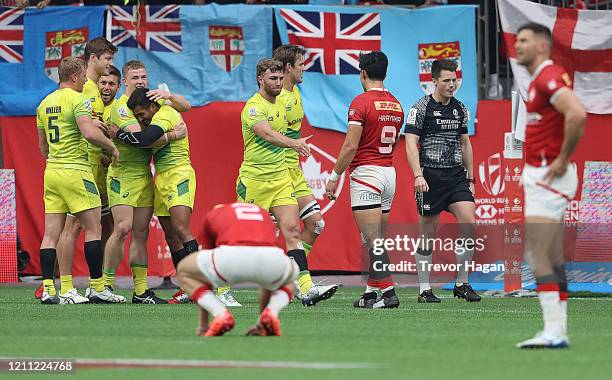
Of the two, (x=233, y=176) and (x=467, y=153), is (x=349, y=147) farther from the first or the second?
(x=233, y=176)

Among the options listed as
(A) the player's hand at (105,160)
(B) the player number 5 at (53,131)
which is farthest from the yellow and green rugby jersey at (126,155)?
(B) the player number 5 at (53,131)

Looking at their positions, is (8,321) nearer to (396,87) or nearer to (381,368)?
(381,368)

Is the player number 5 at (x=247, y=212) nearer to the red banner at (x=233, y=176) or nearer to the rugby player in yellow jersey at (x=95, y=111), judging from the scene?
the rugby player in yellow jersey at (x=95, y=111)

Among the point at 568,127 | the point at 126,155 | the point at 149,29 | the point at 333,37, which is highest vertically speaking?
the point at 149,29

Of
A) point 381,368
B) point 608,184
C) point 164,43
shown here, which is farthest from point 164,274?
point 381,368

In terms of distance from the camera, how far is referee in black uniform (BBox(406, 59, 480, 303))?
1355cm

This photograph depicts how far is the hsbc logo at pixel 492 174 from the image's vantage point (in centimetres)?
1675

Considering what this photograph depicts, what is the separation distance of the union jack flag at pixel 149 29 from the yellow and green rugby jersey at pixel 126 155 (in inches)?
146

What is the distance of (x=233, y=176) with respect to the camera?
16984 mm

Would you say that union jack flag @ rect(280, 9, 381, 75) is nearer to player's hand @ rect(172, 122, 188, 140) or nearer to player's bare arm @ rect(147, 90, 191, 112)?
player's bare arm @ rect(147, 90, 191, 112)

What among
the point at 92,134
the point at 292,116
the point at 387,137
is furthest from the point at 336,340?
the point at 292,116

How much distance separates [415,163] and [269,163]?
57.2 inches

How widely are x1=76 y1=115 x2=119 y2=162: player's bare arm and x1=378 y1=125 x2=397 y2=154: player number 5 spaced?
8.56 ft

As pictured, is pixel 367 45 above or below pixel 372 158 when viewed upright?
above
